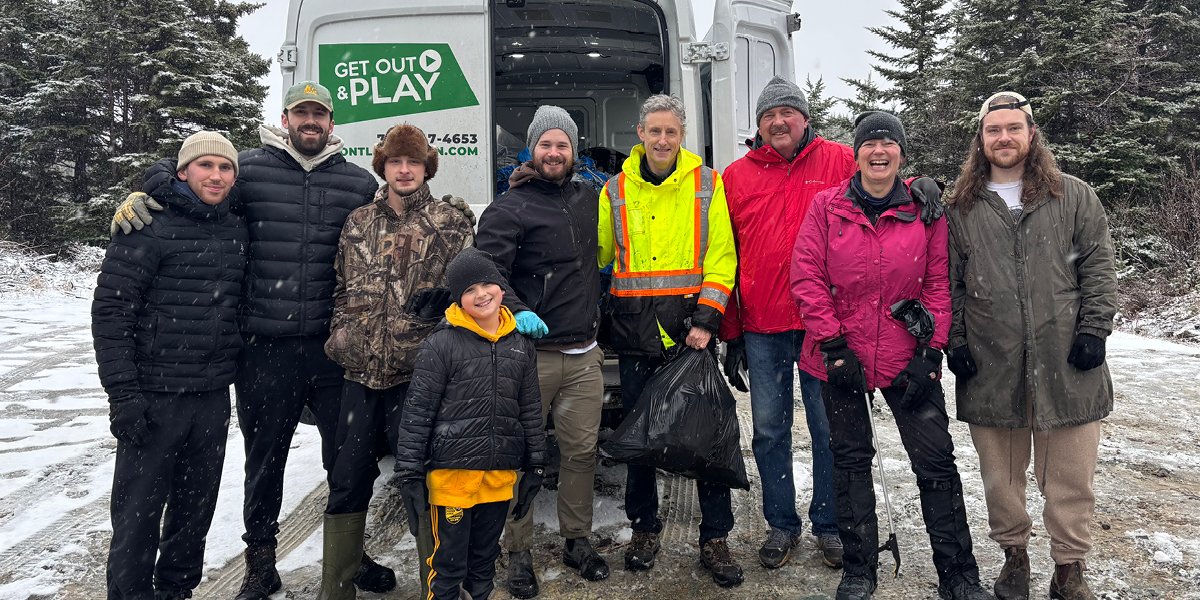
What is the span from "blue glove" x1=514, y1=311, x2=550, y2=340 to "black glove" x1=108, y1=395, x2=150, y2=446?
4.32 feet

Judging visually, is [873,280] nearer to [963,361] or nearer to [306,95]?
[963,361]

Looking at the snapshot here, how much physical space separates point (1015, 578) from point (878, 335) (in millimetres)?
1109

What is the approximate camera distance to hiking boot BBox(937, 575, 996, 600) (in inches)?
108

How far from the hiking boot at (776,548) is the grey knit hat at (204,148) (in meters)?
2.68

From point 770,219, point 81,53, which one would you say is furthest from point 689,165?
point 81,53

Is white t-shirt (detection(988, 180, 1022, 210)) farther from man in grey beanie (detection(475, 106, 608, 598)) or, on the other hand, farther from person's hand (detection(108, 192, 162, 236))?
person's hand (detection(108, 192, 162, 236))

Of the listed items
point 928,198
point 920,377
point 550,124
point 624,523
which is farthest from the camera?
point 624,523

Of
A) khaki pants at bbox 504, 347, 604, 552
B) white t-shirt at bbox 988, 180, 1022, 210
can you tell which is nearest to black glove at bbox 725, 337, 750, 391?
khaki pants at bbox 504, 347, 604, 552

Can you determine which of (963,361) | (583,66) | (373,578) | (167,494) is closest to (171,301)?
(167,494)

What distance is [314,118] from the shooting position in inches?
116

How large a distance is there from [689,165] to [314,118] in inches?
61.0

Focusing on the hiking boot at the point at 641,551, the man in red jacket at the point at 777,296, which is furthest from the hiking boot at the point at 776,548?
the hiking boot at the point at 641,551

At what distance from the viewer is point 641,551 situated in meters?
3.20

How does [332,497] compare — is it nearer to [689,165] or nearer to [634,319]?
[634,319]
